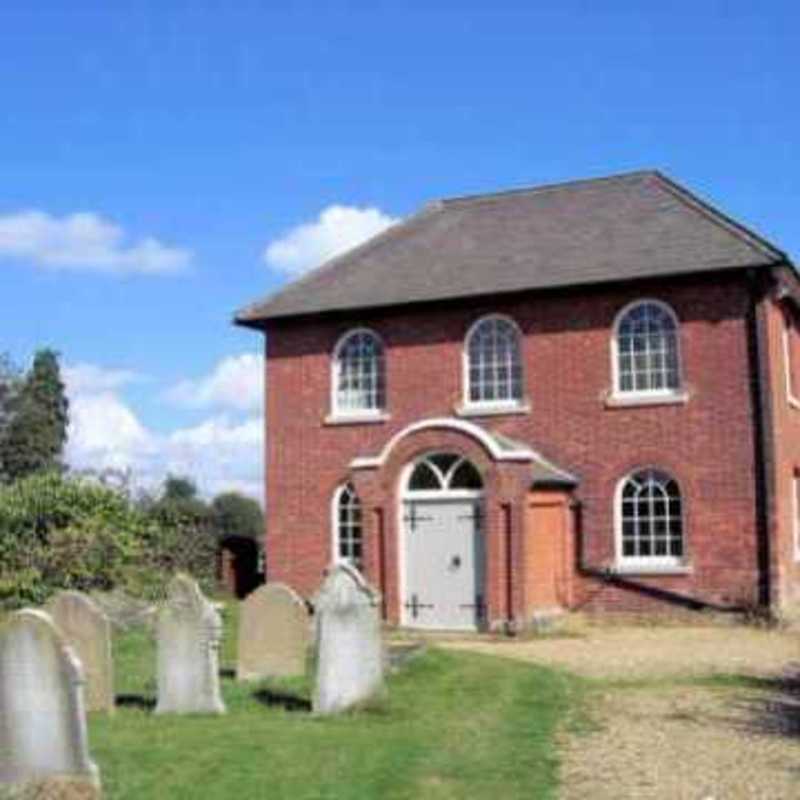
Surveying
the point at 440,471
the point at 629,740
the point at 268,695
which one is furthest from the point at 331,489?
the point at 629,740

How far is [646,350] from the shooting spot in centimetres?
2573

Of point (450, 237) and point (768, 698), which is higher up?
point (450, 237)

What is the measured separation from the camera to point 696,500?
24.9 metres

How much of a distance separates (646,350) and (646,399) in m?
0.92

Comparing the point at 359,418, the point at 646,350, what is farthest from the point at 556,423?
the point at 359,418

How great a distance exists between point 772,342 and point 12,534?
13819 millimetres

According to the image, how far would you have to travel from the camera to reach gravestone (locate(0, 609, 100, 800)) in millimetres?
10266

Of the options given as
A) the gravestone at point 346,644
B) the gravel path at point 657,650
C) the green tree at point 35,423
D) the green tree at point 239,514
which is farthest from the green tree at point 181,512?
the green tree at point 35,423

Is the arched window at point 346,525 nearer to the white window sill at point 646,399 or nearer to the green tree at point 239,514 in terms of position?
the white window sill at point 646,399

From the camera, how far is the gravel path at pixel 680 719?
10.5 m

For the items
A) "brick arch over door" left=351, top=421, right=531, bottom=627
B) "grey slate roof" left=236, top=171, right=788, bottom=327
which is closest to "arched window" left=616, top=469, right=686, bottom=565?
"brick arch over door" left=351, top=421, right=531, bottom=627

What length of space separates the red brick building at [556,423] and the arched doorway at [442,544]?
4 centimetres

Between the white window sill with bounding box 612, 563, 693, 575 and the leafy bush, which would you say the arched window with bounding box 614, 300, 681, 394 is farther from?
the leafy bush

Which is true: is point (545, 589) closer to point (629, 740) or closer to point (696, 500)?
point (696, 500)
